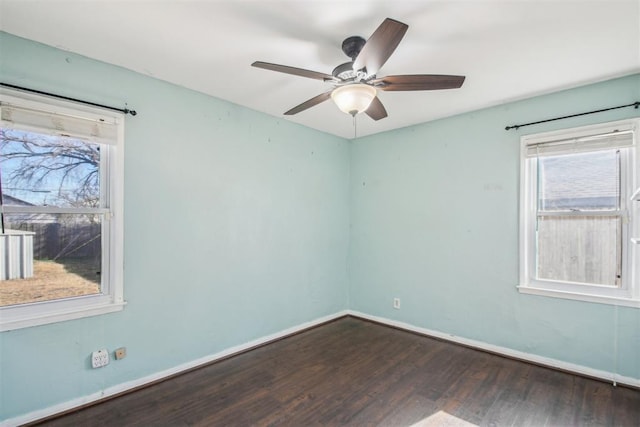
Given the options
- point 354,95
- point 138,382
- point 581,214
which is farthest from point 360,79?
point 138,382

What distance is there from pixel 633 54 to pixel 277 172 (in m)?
3.06

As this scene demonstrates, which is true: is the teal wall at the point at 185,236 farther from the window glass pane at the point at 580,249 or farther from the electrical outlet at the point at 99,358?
the window glass pane at the point at 580,249

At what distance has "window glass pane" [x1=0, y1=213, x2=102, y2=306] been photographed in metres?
1.94

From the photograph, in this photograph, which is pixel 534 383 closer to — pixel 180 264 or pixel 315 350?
pixel 315 350

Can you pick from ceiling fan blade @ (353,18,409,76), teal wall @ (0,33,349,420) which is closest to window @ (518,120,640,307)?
ceiling fan blade @ (353,18,409,76)

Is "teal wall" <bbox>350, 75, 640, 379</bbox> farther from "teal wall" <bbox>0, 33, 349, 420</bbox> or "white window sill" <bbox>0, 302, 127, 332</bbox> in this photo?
"white window sill" <bbox>0, 302, 127, 332</bbox>

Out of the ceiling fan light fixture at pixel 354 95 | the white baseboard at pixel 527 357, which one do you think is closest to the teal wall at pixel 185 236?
the white baseboard at pixel 527 357

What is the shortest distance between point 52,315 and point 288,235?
7.01 feet

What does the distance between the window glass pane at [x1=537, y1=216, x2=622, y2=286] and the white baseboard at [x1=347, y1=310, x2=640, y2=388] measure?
726 millimetres

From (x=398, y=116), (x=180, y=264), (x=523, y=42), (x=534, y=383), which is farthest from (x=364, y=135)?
(x=534, y=383)

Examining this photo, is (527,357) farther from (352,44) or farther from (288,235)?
(352,44)

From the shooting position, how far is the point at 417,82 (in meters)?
1.83

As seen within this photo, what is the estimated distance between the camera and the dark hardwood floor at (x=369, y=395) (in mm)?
2025

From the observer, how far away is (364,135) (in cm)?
411
